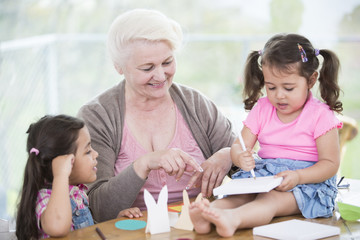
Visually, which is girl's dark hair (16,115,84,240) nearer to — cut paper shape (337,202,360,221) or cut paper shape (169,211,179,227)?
cut paper shape (169,211,179,227)

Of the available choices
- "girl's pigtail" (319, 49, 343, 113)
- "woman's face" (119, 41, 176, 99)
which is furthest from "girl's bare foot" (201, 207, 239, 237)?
"woman's face" (119, 41, 176, 99)

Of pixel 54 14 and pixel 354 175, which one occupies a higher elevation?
pixel 54 14

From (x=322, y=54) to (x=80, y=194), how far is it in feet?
3.26

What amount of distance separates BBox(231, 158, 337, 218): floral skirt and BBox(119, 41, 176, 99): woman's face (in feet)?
1.86

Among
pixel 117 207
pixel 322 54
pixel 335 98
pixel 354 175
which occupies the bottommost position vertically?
pixel 354 175

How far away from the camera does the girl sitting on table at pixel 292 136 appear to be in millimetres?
1698

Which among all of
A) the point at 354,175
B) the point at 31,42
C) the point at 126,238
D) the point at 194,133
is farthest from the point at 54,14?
the point at 126,238

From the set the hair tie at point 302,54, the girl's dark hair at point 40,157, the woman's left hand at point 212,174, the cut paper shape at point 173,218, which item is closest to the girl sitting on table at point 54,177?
the girl's dark hair at point 40,157

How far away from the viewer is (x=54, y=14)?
895 centimetres

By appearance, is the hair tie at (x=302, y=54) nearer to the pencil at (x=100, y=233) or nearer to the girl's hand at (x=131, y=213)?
the girl's hand at (x=131, y=213)

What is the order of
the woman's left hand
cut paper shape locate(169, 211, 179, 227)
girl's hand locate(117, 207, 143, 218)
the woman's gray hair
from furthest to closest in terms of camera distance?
the woman's gray hair, the woman's left hand, girl's hand locate(117, 207, 143, 218), cut paper shape locate(169, 211, 179, 227)

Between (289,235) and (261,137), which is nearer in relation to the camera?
(289,235)

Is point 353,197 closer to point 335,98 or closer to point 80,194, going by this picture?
point 335,98

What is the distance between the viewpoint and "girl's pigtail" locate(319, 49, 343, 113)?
186 cm
